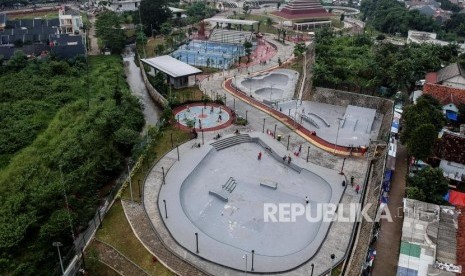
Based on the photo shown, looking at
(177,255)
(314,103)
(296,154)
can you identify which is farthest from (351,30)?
(177,255)

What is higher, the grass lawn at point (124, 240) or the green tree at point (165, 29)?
the green tree at point (165, 29)

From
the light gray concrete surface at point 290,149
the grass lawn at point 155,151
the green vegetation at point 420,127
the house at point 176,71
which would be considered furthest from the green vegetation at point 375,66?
the grass lawn at point 155,151

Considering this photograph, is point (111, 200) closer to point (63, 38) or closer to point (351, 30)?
point (63, 38)

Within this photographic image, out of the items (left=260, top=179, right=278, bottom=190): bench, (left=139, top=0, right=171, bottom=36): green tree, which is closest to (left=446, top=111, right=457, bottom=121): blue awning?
(left=260, top=179, right=278, bottom=190): bench

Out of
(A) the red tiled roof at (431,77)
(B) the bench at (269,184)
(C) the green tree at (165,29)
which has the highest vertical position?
(C) the green tree at (165,29)

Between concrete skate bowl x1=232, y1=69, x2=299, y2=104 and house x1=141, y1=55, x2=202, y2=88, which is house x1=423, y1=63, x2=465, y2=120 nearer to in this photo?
concrete skate bowl x1=232, y1=69, x2=299, y2=104

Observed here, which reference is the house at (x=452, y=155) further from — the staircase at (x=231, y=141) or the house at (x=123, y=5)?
the house at (x=123, y=5)

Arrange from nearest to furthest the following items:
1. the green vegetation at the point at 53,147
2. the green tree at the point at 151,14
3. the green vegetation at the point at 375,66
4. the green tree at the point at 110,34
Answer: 1. the green vegetation at the point at 53,147
2. the green vegetation at the point at 375,66
3. the green tree at the point at 110,34
4. the green tree at the point at 151,14

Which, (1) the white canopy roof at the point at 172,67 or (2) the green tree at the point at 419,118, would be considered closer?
(2) the green tree at the point at 419,118
